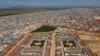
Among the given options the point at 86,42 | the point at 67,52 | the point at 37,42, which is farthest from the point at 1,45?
the point at 86,42

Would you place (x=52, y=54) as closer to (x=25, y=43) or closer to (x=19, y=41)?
(x=25, y=43)

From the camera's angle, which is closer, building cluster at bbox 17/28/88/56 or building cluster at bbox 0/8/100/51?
building cluster at bbox 17/28/88/56

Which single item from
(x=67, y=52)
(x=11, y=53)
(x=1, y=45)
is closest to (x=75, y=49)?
(x=67, y=52)

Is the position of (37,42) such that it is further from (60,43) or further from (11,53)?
(11,53)

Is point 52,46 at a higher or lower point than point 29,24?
higher

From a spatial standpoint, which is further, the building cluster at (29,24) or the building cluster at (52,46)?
the building cluster at (29,24)

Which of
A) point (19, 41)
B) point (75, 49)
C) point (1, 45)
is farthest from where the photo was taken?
point (19, 41)

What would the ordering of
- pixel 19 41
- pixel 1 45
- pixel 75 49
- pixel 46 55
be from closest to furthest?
pixel 46 55 < pixel 75 49 < pixel 1 45 < pixel 19 41

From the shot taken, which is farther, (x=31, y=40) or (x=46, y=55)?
(x=31, y=40)

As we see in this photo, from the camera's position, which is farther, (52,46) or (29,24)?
(29,24)
